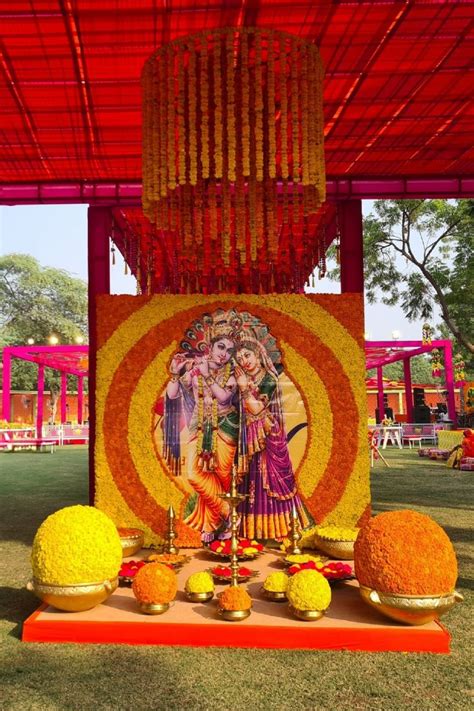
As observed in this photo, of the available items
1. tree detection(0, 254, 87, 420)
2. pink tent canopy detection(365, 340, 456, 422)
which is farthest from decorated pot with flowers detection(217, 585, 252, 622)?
tree detection(0, 254, 87, 420)

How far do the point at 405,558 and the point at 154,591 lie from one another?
1.58m

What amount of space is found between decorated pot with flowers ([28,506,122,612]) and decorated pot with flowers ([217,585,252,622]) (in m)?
0.77

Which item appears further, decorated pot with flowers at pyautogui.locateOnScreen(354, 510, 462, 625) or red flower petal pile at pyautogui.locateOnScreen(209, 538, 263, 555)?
red flower petal pile at pyautogui.locateOnScreen(209, 538, 263, 555)

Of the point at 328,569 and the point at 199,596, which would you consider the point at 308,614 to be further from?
the point at 328,569

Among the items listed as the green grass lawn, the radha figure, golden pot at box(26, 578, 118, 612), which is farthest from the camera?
the radha figure

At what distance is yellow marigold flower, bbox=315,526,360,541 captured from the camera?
18.6ft

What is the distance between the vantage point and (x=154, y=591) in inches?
156

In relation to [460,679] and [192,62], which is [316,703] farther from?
[192,62]

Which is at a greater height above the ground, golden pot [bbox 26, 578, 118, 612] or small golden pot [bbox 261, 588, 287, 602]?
golden pot [bbox 26, 578, 118, 612]

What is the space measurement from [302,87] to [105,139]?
99.1 inches

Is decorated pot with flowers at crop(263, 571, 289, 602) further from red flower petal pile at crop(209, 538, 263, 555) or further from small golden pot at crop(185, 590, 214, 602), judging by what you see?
red flower petal pile at crop(209, 538, 263, 555)

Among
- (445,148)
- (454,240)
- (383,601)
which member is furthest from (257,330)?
(454,240)

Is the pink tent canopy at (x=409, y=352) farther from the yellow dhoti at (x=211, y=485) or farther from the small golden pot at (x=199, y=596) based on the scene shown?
the small golden pot at (x=199, y=596)

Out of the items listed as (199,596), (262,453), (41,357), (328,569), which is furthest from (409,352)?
(199,596)
